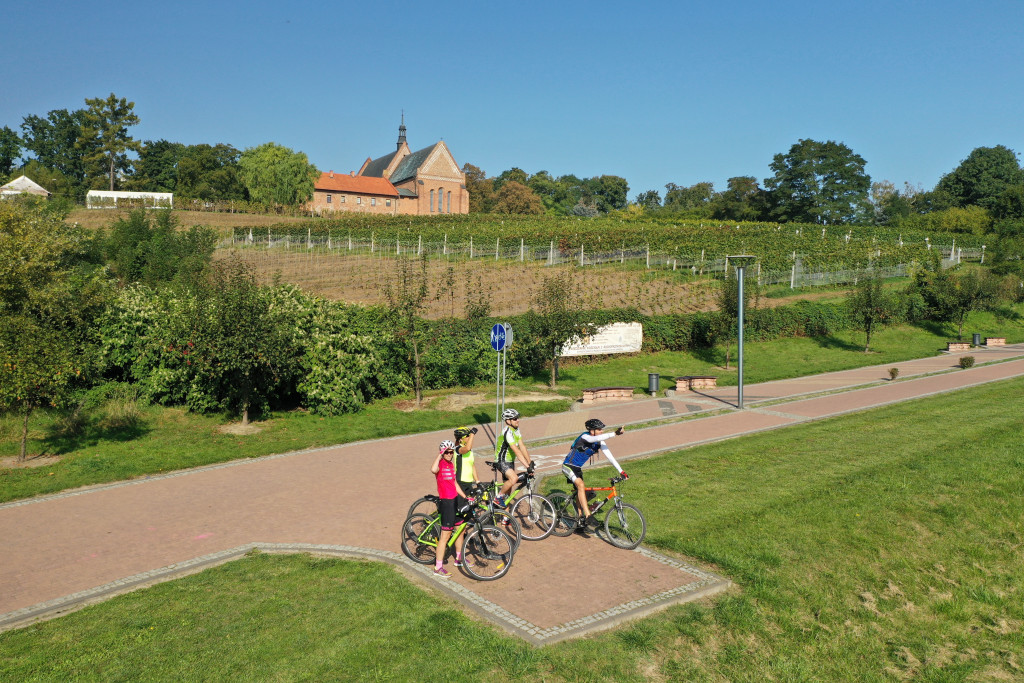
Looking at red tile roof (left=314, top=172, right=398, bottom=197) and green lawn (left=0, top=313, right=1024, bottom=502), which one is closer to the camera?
green lawn (left=0, top=313, right=1024, bottom=502)

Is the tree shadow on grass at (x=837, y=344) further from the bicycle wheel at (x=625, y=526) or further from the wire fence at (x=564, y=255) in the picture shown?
the bicycle wheel at (x=625, y=526)

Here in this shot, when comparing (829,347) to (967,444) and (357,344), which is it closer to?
(967,444)

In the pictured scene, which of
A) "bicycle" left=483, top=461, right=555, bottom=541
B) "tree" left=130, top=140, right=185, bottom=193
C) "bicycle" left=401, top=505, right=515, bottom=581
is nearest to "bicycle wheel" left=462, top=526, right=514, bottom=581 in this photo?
"bicycle" left=401, top=505, right=515, bottom=581

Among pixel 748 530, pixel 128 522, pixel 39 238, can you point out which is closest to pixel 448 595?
pixel 748 530

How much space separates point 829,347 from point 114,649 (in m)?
33.0

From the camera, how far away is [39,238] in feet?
69.5

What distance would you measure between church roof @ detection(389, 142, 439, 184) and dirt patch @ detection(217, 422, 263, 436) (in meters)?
90.5

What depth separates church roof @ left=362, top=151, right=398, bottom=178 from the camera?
397ft

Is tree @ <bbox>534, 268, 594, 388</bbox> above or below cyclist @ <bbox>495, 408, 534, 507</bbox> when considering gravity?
above

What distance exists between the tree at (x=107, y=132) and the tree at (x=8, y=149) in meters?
12.9

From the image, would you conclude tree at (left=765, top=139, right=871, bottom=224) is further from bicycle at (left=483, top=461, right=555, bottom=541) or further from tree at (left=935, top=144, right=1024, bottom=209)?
bicycle at (left=483, top=461, right=555, bottom=541)

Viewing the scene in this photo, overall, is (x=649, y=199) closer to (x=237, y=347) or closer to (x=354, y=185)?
(x=354, y=185)

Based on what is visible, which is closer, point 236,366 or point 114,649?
point 114,649

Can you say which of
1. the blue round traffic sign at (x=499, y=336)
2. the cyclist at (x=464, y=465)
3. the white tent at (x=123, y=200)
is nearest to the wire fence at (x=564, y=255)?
the white tent at (x=123, y=200)
